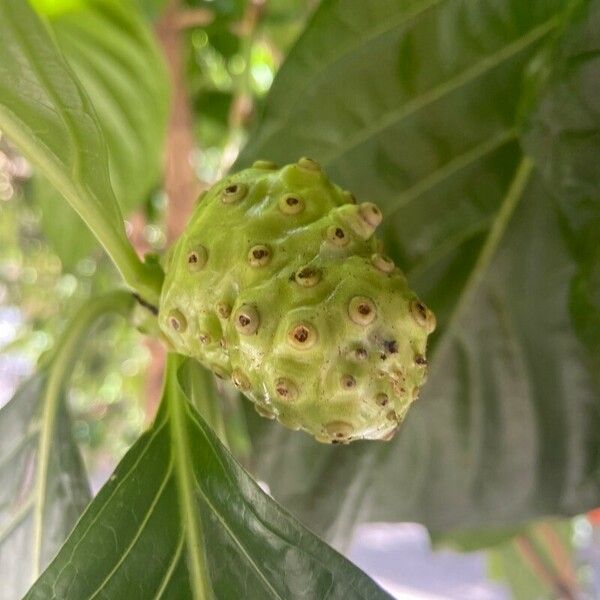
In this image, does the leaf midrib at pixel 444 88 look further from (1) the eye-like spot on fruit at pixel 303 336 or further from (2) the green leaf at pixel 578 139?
(1) the eye-like spot on fruit at pixel 303 336

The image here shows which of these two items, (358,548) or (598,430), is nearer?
(598,430)

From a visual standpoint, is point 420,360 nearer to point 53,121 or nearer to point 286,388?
point 286,388

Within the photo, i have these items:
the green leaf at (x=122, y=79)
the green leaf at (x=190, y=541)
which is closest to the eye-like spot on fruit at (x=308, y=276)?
the green leaf at (x=190, y=541)

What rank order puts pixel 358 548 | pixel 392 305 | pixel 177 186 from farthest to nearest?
pixel 358 548
pixel 177 186
pixel 392 305

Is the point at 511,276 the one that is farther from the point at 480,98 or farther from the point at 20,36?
the point at 20,36

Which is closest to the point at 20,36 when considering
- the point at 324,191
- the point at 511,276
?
the point at 324,191

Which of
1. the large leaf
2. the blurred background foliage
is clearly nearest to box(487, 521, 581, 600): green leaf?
the blurred background foliage

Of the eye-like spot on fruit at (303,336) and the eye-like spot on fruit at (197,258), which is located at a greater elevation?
the eye-like spot on fruit at (197,258)

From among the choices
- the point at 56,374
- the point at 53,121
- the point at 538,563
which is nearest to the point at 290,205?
the point at 53,121
